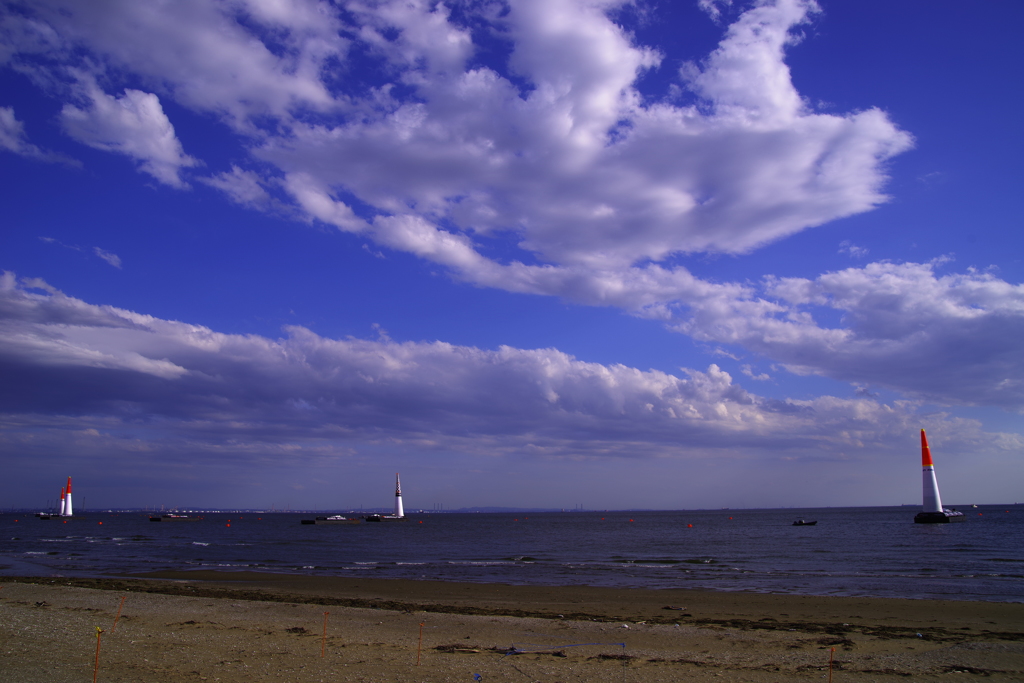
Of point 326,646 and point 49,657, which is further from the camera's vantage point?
point 326,646

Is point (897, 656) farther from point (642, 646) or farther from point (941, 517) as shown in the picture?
point (941, 517)

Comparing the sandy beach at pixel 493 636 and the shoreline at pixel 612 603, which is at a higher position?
the sandy beach at pixel 493 636

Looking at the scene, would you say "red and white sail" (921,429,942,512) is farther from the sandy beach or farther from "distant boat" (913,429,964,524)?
the sandy beach

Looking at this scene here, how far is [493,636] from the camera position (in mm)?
15930

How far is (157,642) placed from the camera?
544 inches

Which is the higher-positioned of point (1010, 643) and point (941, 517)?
point (1010, 643)

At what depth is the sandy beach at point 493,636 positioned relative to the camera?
1157 cm

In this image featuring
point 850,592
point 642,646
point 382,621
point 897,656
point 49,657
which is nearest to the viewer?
point 49,657

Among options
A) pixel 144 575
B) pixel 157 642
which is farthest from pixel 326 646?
pixel 144 575

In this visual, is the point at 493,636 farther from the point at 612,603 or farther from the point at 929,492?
the point at 929,492

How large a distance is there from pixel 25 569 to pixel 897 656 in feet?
140

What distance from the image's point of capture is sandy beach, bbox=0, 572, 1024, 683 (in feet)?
38.0

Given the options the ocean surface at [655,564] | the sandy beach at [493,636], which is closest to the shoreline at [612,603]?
the sandy beach at [493,636]

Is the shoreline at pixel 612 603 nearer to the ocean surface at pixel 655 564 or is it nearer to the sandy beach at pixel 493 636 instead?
the sandy beach at pixel 493 636
